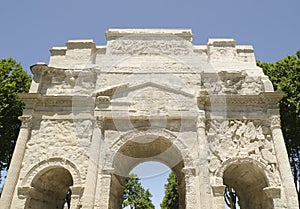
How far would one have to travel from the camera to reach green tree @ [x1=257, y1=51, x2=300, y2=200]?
14680 millimetres

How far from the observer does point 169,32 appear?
45.1 ft

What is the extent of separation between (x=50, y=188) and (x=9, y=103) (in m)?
5.85

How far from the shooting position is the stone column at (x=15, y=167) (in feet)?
32.2

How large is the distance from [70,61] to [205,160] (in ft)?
25.5

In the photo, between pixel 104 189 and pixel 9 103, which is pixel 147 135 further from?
pixel 9 103

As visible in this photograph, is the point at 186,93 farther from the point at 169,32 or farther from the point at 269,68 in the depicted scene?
the point at 269,68

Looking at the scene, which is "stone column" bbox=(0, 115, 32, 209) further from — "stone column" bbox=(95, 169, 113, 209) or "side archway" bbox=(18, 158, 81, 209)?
"stone column" bbox=(95, 169, 113, 209)

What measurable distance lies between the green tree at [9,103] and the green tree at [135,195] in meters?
15.8

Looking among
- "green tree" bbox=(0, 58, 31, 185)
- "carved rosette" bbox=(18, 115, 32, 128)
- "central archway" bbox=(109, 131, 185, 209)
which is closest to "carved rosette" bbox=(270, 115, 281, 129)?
"central archway" bbox=(109, 131, 185, 209)

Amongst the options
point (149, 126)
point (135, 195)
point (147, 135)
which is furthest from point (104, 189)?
point (135, 195)

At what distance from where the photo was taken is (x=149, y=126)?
1116 cm

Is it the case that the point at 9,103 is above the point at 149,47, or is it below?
below

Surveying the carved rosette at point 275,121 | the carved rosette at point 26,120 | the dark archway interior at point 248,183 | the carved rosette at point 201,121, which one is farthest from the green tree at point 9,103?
the carved rosette at point 275,121

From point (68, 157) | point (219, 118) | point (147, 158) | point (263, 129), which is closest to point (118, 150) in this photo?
point (68, 157)
